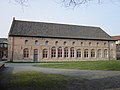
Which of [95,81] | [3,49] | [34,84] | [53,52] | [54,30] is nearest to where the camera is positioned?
[34,84]

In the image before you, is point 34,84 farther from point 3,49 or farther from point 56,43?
point 3,49

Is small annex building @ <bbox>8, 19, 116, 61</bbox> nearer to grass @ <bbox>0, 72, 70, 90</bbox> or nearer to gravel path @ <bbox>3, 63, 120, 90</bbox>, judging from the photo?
gravel path @ <bbox>3, 63, 120, 90</bbox>

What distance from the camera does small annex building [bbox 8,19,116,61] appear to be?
46634 millimetres

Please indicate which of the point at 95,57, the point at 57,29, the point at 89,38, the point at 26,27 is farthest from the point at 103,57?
the point at 26,27

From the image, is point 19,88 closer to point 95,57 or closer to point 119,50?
point 95,57

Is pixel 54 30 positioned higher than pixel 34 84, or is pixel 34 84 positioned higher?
pixel 54 30

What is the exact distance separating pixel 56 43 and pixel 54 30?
12.6 feet

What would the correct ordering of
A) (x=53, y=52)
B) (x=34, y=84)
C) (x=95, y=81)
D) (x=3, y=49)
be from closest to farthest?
(x=34, y=84) < (x=95, y=81) < (x=53, y=52) < (x=3, y=49)

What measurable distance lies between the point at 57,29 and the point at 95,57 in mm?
12340

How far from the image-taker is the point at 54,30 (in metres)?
52.5

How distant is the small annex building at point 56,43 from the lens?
4663 cm

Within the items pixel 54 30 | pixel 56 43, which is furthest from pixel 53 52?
pixel 54 30

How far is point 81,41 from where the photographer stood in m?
53.4

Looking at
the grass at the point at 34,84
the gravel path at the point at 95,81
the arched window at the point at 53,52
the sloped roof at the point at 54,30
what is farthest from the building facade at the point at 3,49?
the grass at the point at 34,84
